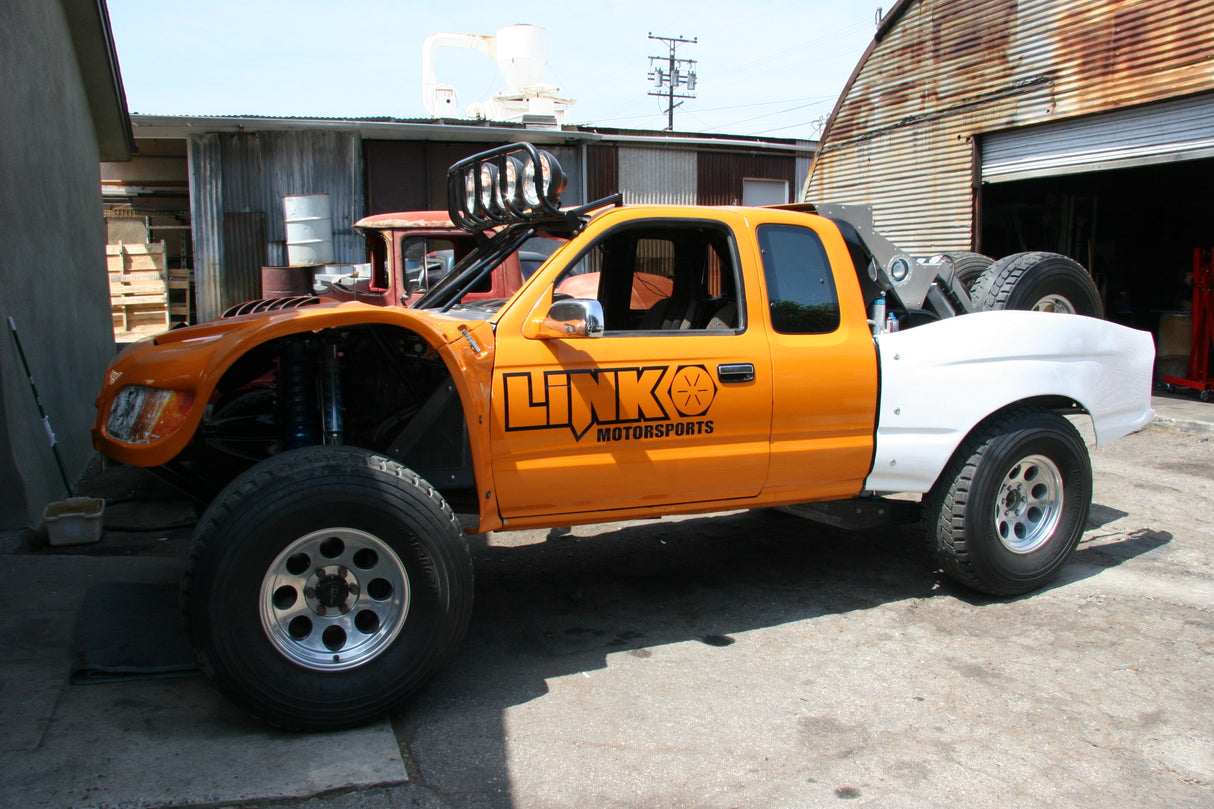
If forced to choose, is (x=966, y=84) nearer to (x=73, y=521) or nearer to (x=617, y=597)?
(x=617, y=597)

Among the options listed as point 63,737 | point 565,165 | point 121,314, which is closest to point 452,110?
point 565,165

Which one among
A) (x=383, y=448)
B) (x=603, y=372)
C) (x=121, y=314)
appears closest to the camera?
(x=603, y=372)

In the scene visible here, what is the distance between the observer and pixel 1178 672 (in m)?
3.92

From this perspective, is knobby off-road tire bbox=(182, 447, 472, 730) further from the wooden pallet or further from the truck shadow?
the wooden pallet

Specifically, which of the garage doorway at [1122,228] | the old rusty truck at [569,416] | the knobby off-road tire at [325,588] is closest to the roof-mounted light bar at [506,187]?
the old rusty truck at [569,416]

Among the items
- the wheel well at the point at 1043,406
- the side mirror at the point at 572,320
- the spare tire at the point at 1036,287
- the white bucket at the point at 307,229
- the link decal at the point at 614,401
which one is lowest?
the wheel well at the point at 1043,406

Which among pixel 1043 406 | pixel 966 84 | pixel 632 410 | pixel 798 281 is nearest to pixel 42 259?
pixel 632 410

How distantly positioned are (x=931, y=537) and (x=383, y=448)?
280 centimetres

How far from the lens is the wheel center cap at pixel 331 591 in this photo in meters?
3.34

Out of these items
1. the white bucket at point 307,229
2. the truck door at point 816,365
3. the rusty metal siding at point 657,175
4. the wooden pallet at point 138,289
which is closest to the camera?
the truck door at point 816,365

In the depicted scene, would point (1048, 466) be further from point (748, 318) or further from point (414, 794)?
point (414, 794)

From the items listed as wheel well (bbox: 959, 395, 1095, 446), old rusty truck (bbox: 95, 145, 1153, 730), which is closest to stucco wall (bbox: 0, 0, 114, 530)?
old rusty truck (bbox: 95, 145, 1153, 730)

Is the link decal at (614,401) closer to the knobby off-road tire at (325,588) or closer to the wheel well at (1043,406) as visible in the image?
the knobby off-road tire at (325,588)

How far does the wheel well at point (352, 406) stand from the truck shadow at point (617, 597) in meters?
0.88
